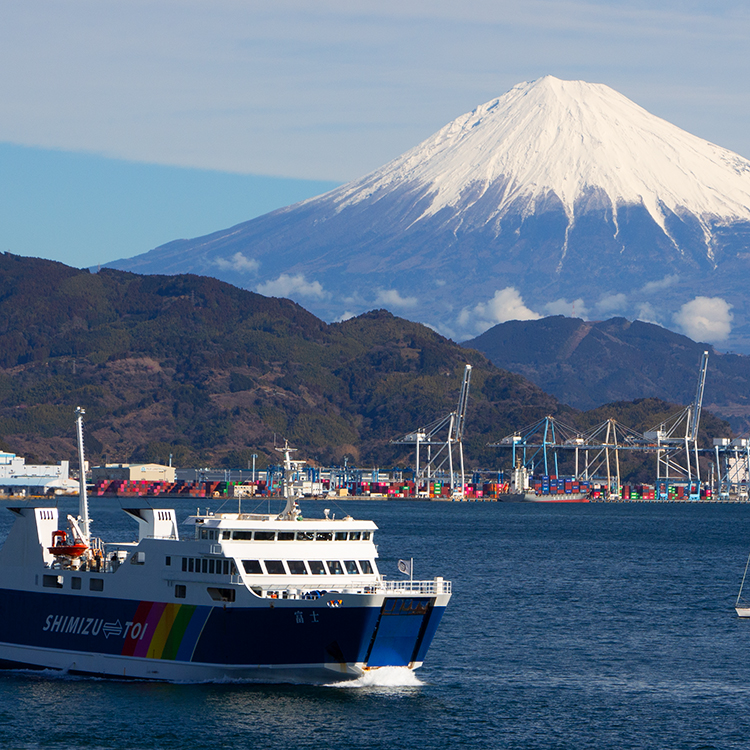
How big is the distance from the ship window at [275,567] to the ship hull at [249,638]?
5.21ft

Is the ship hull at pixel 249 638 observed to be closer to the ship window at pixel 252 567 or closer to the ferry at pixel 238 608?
the ferry at pixel 238 608

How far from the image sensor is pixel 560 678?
4800cm

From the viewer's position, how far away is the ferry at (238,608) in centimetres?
4031

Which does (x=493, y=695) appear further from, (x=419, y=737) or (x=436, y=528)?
(x=436, y=528)

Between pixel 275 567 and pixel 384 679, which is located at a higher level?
pixel 275 567

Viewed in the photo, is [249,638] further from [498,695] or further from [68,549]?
[498,695]

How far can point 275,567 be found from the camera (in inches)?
1636

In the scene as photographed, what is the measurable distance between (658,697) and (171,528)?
1765 centimetres

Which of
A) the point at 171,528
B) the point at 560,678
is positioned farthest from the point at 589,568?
the point at 171,528

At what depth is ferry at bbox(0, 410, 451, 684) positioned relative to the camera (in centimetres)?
4031

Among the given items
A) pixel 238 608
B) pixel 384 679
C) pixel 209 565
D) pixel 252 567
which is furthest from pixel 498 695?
pixel 209 565

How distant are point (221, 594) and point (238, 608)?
96 centimetres

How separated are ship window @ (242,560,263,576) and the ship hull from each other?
1.30 m

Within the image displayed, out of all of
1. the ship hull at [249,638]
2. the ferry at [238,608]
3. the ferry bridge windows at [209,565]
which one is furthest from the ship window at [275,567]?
the ship hull at [249,638]
